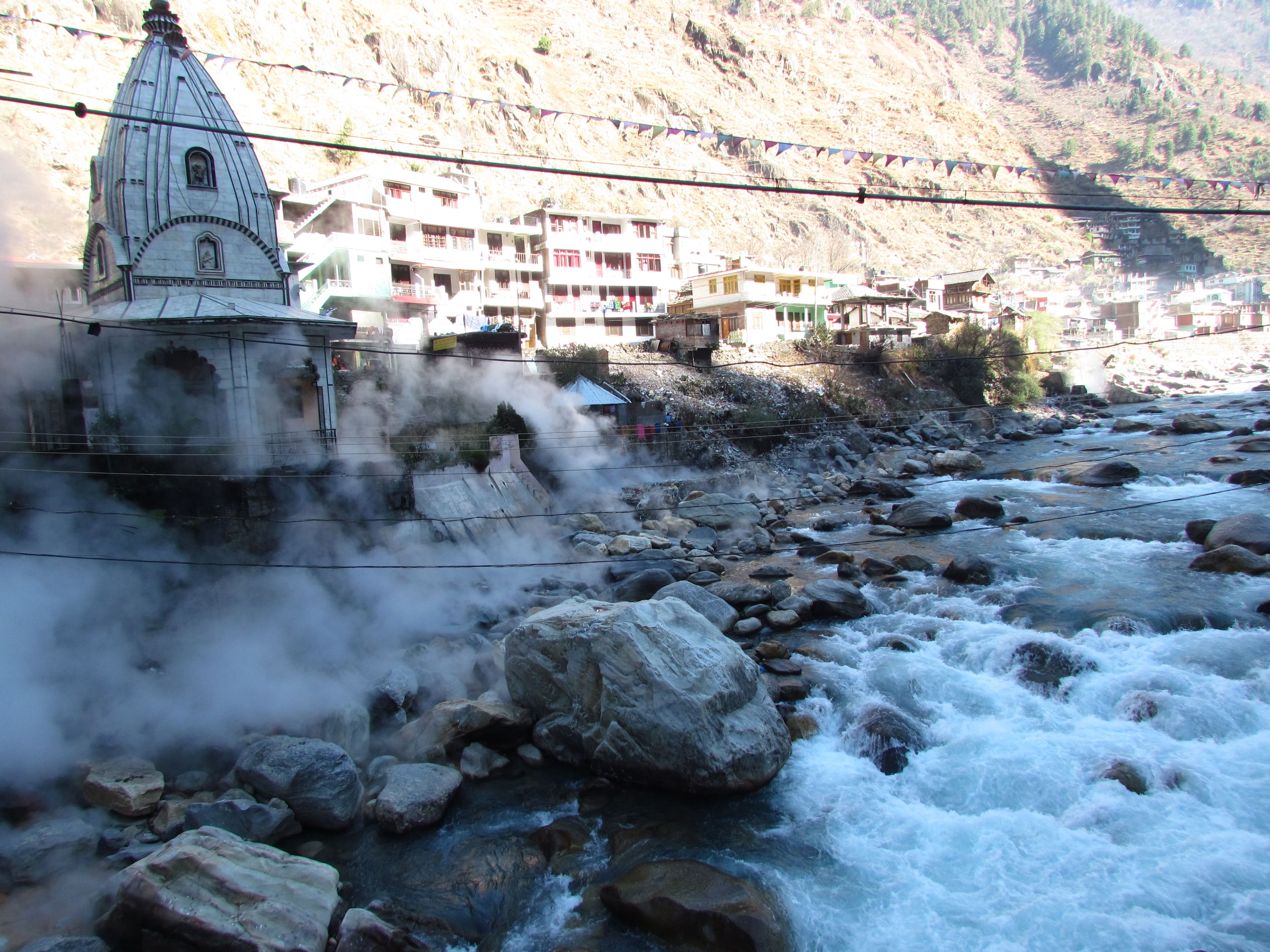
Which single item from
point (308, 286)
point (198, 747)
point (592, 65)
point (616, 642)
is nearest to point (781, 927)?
point (616, 642)

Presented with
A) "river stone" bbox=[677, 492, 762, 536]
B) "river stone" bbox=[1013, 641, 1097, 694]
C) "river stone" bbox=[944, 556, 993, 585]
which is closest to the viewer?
"river stone" bbox=[1013, 641, 1097, 694]

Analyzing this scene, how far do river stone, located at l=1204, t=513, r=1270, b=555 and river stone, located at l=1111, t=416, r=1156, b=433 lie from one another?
21.7 m

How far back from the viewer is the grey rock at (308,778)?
9.41 metres

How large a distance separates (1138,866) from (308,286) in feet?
111

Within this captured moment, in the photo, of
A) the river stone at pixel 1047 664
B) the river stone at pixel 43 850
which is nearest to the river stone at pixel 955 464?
the river stone at pixel 1047 664

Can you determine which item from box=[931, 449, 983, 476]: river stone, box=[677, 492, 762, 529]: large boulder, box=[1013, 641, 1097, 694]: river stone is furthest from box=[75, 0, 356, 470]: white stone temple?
box=[931, 449, 983, 476]: river stone

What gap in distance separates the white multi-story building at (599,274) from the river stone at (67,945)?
117 feet

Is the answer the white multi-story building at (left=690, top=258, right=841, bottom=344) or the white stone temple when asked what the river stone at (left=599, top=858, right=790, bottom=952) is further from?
the white multi-story building at (left=690, top=258, right=841, bottom=344)

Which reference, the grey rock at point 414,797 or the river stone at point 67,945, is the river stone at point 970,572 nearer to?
the grey rock at point 414,797

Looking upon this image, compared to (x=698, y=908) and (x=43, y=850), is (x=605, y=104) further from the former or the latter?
(x=698, y=908)

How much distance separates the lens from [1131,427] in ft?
A: 126

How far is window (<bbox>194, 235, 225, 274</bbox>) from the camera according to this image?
18562 millimetres

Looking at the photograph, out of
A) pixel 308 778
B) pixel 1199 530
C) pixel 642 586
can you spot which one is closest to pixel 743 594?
pixel 642 586

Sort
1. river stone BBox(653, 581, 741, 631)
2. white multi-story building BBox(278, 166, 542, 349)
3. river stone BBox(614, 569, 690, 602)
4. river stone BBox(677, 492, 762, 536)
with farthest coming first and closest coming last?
white multi-story building BBox(278, 166, 542, 349), river stone BBox(677, 492, 762, 536), river stone BBox(614, 569, 690, 602), river stone BBox(653, 581, 741, 631)
